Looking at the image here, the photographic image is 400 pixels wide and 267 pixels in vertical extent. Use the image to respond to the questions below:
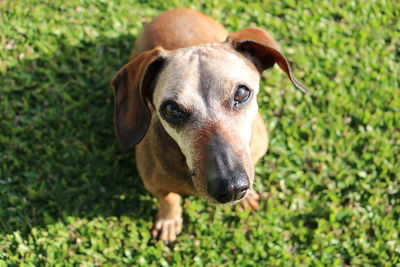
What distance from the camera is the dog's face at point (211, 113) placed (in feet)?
11.0

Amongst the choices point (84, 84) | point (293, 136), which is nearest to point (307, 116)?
point (293, 136)

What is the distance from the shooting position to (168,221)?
4.95 metres

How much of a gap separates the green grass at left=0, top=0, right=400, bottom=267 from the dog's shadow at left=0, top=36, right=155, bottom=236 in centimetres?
1

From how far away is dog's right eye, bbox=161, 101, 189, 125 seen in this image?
143 inches

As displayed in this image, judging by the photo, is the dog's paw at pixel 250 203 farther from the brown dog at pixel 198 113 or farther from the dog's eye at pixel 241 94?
the dog's eye at pixel 241 94

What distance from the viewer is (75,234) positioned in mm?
4996

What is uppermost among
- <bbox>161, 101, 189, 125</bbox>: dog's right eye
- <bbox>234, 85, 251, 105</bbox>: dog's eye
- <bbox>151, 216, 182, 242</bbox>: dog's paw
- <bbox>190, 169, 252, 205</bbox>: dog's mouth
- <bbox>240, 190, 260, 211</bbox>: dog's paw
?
<bbox>234, 85, 251, 105</bbox>: dog's eye

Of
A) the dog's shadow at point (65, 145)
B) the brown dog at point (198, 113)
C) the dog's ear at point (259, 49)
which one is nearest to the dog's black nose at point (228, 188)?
the brown dog at point (198, 113)

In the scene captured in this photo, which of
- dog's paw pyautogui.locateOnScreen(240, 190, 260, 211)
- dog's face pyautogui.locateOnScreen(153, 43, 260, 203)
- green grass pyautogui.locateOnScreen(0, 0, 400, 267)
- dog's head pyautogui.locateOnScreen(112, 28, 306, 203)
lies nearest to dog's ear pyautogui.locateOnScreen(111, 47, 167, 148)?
dog's head pyautogui.locateOnScreen(112, 28, 306, 203)

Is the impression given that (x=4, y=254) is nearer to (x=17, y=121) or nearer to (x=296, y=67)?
(x=17, y=121)

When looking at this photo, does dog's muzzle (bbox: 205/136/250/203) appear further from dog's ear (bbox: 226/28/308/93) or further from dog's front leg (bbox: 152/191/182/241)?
dog's front leg (bbox: 152/191/182/241)

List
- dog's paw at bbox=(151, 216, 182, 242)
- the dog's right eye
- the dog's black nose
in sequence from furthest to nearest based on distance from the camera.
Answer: dog's paw at bbox=(151, 216, 182, 242) < the dog's right eye < the dog's black nose

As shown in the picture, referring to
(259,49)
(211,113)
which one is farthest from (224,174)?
(259,49)

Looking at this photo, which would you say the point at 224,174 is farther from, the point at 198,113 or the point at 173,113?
the point at 173,113
